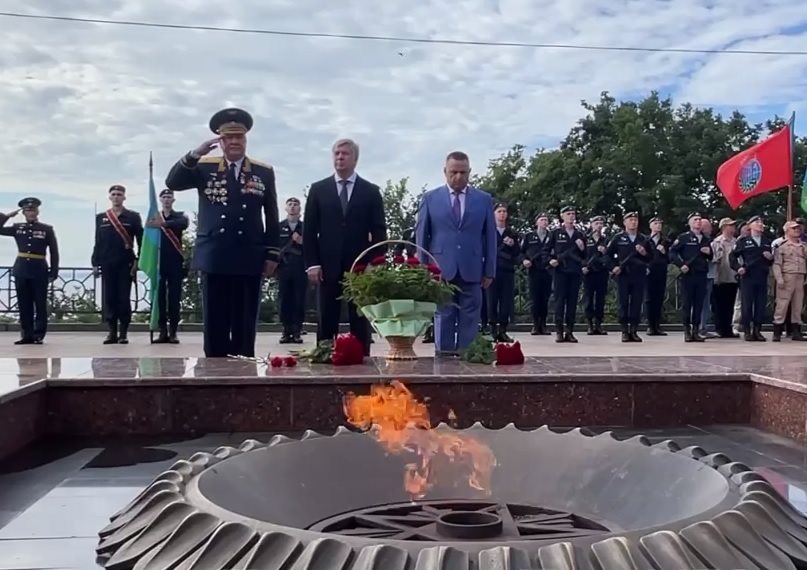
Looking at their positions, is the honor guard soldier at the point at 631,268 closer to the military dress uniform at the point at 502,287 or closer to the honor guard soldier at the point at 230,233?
the military dress uniform at the point at 502,287

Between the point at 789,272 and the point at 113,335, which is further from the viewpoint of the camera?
the point at 789,272

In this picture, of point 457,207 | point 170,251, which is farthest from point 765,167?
point 170,251

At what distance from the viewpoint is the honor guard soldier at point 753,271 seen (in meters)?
10.2

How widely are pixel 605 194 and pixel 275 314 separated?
13399mm

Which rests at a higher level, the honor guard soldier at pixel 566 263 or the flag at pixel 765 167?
the flag at pixel 765 167

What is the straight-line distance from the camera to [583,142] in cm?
2653

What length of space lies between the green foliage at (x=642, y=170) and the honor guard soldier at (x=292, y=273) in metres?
13.6

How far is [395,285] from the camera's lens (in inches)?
187

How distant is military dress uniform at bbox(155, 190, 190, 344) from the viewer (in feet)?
29.8

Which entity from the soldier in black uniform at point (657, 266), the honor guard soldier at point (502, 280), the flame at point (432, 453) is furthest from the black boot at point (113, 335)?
the flame at point (432, 453)

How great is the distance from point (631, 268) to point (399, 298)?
→ 6.22 m

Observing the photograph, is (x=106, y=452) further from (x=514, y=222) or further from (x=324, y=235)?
(x=514, y=222)

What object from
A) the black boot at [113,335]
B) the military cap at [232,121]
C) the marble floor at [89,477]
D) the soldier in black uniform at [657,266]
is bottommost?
the marble floor at [89,477]

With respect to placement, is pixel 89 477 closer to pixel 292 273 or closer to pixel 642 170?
pixel 292 273
